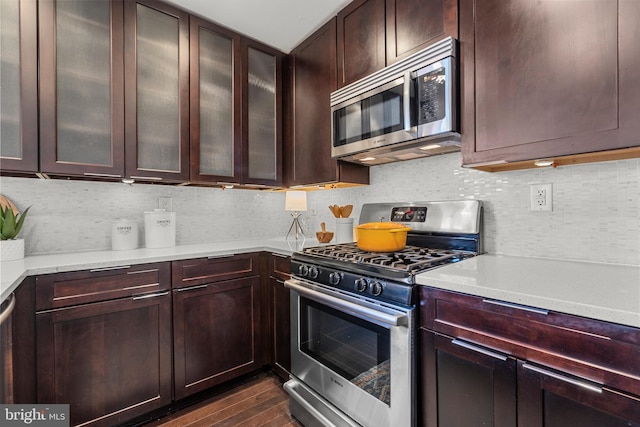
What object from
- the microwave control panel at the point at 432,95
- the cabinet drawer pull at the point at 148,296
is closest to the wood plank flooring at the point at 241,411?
the cabinet drawer pull at the point at 148,296

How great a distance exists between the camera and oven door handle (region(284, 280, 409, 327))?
1149mm

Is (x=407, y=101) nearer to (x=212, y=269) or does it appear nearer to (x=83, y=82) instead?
(x=212, y=269)

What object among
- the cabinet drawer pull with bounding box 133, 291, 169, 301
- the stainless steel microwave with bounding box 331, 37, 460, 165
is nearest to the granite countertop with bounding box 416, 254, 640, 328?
the stainless steel microwave with bounding box 331, 37, 460, 165

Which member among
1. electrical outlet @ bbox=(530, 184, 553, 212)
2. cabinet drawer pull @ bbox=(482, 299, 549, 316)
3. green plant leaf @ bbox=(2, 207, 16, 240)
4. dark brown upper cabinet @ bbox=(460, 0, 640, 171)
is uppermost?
dark brown upper cabinet @ bbox=(460, 0, 640, 171)

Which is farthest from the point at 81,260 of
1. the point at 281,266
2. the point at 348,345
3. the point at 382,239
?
the point at 382,239

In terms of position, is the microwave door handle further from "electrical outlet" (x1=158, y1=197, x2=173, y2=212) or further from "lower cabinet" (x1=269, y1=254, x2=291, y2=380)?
"electrical outlet" (x1=158, y1=197, x2=173, y2=212)

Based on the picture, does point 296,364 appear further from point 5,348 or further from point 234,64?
point 234,64

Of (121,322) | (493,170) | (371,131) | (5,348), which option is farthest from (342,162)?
(5,348)

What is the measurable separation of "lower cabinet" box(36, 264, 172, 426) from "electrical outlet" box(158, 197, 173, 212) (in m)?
0.68

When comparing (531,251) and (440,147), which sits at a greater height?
(440,147)

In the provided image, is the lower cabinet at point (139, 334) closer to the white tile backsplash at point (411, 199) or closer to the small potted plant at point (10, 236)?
the small potted plant at point (10, 236)

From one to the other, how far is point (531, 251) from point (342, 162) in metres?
1.19

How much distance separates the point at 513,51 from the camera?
1.18m

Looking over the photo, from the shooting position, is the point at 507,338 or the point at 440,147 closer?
the point at 507,338
